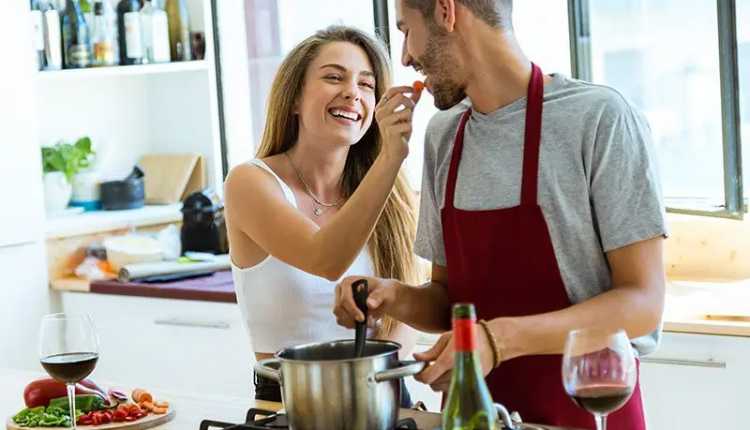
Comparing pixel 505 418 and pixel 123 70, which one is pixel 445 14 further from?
pixel 123 70

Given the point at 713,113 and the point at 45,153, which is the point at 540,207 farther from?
the point at 45,153

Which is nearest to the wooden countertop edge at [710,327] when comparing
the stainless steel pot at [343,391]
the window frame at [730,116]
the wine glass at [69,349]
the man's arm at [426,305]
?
the window frame at [730,116]

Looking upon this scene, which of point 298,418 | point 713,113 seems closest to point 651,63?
point 713,113

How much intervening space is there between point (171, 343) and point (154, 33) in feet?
3.74

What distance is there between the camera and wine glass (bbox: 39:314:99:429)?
2053 mm

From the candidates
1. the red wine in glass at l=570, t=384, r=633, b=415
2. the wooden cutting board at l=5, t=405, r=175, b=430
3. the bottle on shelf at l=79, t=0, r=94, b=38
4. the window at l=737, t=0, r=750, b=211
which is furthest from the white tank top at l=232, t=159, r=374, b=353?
the bottle on shelf at l=79, t=0, r=94, b=38

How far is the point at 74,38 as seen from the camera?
14.4 ft

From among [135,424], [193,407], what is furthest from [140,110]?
[135,424]

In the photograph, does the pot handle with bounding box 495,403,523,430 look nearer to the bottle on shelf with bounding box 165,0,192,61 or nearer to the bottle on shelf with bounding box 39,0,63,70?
the bottle on shelf with bounding box 39,0,63,70

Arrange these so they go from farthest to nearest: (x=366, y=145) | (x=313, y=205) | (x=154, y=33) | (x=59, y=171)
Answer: (x=154, y=33) < (x=59, y=171) < (x=366, y=145) < (x=313, y=205)

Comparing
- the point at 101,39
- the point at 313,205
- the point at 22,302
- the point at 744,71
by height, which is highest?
the point at 101,39

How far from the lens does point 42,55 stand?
4.31 metres

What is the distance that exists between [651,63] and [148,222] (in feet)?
6.00

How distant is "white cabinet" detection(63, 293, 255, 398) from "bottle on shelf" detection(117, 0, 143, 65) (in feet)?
2.80
